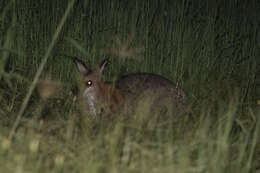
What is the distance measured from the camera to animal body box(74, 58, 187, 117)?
375 cm

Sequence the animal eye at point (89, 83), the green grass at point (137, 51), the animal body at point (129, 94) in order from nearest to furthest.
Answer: the green grass at point (137, 51)
the animal body at point (129, 94)
the animal eye at point (89, 83)

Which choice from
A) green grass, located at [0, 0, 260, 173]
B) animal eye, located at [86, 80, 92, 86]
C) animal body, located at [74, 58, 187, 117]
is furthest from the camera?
animal eye, located at [86, 80, 92, 86]

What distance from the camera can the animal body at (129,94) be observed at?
375cm

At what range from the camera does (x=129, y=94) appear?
391 centimetres

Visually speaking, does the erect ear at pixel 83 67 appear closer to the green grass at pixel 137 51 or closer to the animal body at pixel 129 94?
the animal body at pixel 129 94

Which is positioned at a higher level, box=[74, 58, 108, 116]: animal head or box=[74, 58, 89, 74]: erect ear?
box=[74, 58, 89, 74]: erect ear

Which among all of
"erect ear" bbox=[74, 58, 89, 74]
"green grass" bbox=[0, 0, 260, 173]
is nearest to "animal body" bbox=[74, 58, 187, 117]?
"erect ear" bbox=[74, 58, 89, 74]

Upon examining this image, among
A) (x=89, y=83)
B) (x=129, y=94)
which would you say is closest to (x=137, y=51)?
(x=129, y=94)

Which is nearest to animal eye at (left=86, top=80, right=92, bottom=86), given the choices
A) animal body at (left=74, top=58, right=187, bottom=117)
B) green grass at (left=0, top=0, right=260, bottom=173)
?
animal body at (left=74, top=58, right=187, bottom=117)

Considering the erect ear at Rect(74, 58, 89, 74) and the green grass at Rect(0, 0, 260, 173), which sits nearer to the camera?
the green grass at Rect(0, 0, 260, 173)

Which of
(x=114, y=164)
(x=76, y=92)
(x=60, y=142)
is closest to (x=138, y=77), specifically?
(x=76, y=92)

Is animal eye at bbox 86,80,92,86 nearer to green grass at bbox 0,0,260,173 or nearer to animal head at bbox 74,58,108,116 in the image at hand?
animal head at bbox 74,58,108,116

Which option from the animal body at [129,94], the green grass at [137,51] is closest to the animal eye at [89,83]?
the animal body at [129,94]

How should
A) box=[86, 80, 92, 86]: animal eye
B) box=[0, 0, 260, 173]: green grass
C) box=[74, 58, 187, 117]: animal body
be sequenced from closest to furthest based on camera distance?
box=[0, 0, 260, 173]: green grass < box=[74, 58, 187, 117]: animal body < box=[86, 80, 92, 86]: animal eye
